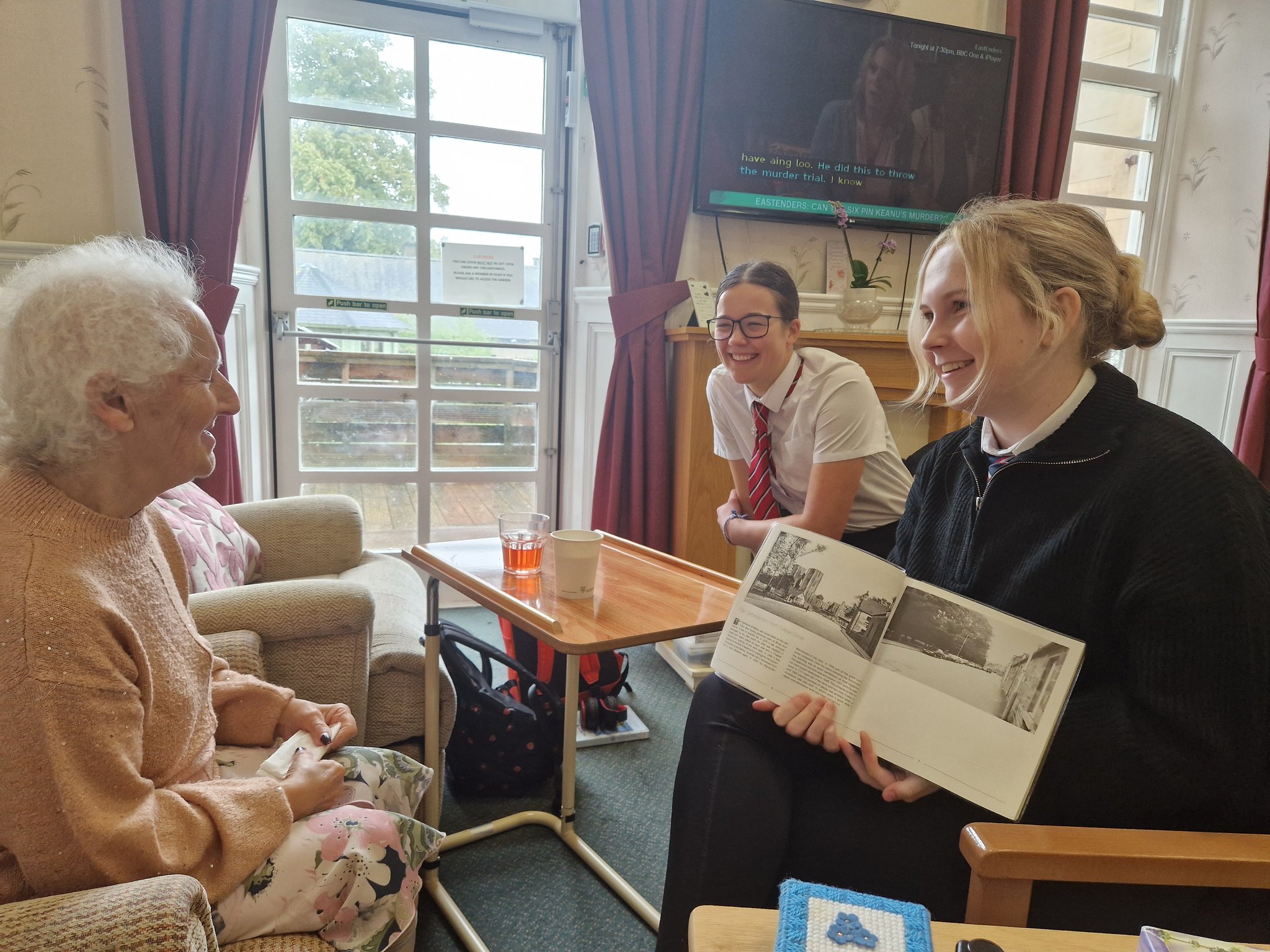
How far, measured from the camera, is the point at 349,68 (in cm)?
273

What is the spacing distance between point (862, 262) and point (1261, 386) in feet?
5.87

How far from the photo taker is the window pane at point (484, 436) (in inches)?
121

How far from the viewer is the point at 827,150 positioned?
299 centimetres

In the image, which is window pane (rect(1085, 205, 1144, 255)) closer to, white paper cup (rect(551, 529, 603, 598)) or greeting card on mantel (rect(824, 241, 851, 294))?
greeting card on mantel (rect(824, 241, 851, 294))

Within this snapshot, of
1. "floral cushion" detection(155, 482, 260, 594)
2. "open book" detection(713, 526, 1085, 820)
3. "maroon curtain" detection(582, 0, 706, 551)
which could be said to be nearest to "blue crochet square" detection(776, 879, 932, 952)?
"open book" detection(713, 526, 1085, 820)

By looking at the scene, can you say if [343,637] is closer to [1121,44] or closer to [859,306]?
[859,306]

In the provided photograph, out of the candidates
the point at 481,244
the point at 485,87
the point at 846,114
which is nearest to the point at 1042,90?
the point at 846,114

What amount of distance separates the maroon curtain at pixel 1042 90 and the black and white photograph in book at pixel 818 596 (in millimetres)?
2791

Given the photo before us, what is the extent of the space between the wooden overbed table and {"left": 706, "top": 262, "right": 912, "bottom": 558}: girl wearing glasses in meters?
0.42

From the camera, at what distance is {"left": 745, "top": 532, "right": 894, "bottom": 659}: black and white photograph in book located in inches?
38.3

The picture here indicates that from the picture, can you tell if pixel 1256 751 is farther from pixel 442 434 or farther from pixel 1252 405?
pixel 1252 405

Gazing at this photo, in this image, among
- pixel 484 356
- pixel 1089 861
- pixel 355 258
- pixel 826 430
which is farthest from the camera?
pixel 484 356

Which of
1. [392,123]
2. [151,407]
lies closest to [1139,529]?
[151,407]

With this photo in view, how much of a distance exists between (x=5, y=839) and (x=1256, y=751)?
1.27 meters
